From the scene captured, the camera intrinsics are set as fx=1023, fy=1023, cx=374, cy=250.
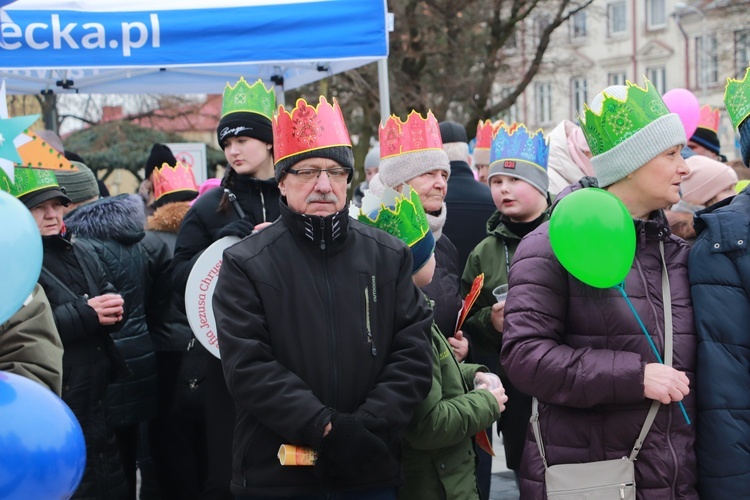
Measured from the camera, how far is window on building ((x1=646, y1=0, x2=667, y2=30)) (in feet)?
158

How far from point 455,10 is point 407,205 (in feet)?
57.8

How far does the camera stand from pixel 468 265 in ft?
16.9

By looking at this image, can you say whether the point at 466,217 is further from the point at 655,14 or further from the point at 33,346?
the point at 655,14

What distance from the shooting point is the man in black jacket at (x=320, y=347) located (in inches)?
127

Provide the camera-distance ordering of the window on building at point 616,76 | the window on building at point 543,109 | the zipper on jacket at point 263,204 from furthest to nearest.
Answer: the window on building at point 616,76
the window on building at point 543,109
the zipper on jacket at point 263,204

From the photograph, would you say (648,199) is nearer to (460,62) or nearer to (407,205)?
(407,205)

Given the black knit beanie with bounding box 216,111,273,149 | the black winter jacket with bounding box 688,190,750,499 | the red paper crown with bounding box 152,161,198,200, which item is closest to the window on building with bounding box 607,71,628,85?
the red paper crown with bounding box 152,161,198,200

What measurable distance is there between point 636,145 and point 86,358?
2.77 m

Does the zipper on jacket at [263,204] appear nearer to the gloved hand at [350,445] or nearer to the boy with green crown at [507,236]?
the boy with green crown at [507,236]

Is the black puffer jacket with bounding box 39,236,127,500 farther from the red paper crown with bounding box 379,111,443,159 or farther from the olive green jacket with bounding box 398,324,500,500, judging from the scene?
the olive green jacket with bounding box 398,324,500,500

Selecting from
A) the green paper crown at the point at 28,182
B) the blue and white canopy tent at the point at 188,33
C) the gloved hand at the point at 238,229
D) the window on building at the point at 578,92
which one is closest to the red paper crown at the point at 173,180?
the blue and white canopy tent at the point at 188,33

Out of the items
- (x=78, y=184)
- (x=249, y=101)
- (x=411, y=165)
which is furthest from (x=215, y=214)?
(x=78, y=184)

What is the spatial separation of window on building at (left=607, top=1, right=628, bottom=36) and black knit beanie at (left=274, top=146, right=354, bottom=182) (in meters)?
47.8

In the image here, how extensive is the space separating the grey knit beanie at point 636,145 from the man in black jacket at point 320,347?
0.77 meters
